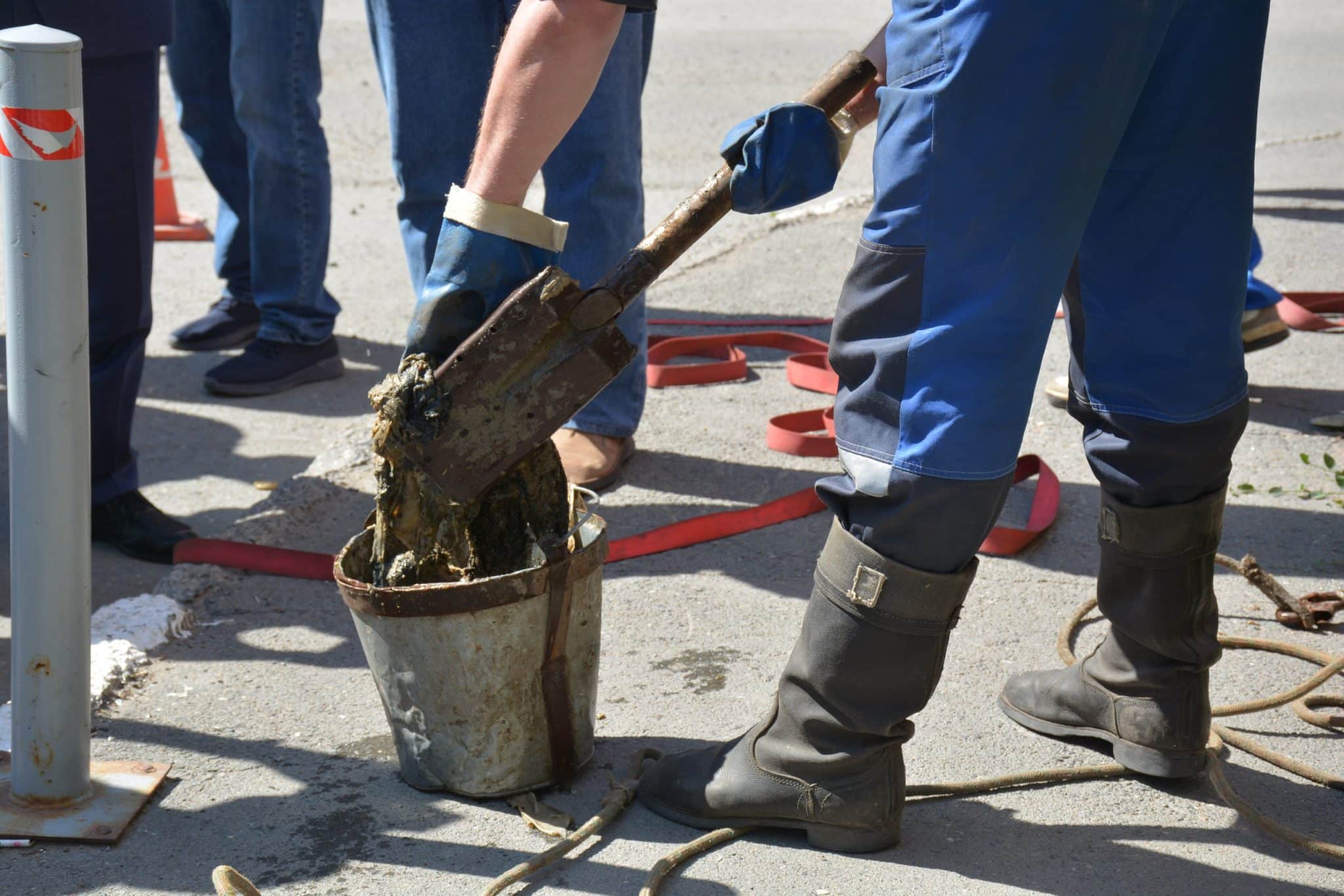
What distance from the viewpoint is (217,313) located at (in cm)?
502

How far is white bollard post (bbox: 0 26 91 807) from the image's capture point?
197 cm

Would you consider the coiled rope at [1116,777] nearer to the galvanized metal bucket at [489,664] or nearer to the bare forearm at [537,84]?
the galvanized metal bucket at [489,664]

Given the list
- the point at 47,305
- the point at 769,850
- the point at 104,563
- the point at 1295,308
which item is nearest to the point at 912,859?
the point at 769,850

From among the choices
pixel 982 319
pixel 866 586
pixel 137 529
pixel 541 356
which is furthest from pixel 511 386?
pixel 137 529

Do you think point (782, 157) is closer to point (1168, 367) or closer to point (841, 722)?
point (1168, 367)

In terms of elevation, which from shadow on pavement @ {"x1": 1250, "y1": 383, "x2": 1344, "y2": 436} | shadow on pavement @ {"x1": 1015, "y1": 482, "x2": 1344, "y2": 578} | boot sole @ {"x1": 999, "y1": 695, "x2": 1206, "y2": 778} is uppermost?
shadow on pavement @ {"x1": 1250, "y1": 383, "x2": 1344, "y2": 436}

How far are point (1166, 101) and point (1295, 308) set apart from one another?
322 centimetres

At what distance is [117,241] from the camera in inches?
129

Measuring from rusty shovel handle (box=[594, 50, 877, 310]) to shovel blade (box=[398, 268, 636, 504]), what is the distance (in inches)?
3.0

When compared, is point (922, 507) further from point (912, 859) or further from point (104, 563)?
point (104, 563)

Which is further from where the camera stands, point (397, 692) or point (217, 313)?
point (217, 313)

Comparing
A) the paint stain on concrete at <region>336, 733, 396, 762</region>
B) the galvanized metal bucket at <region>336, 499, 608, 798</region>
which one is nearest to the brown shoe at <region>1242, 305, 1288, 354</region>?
the galvanized metal bucket at <region>336, 499, 608, 798</region>

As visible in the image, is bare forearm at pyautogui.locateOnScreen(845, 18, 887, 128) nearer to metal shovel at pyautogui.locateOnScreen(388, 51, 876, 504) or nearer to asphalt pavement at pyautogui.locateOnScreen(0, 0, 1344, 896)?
metal shovel at pyautogui.locateOnScreen(388, 51, 876, 504)

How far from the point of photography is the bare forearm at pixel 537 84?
2094mm
